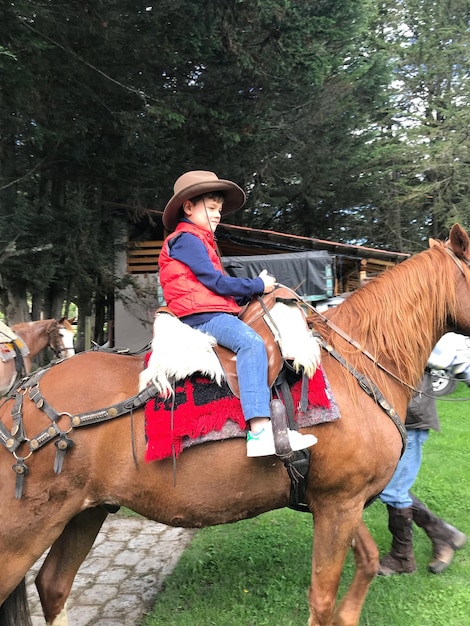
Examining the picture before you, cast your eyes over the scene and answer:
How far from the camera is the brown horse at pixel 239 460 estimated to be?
233cm

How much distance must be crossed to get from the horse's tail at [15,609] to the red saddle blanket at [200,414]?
1141 millimetres

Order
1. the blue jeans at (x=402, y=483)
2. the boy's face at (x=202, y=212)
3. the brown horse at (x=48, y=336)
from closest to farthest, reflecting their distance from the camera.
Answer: the boy's face at (x=202, y=212) → the blue jeans at (x=402, y=483) → the brown horse at (x=48, y=336)

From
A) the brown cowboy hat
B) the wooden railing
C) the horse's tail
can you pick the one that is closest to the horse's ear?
the brown cowboy hat

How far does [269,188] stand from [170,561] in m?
12.3

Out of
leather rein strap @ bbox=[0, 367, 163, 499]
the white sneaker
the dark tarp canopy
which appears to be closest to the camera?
the white sneaker

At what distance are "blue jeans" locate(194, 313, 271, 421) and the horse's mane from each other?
1.93 feet

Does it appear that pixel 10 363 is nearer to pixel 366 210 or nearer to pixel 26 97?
pixel 26 97

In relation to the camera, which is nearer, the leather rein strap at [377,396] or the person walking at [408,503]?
the leather rein strap at [377,396]

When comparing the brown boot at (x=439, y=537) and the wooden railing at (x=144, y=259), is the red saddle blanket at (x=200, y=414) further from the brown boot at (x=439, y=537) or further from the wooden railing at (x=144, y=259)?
the wooden railing at (x=144, y=259)

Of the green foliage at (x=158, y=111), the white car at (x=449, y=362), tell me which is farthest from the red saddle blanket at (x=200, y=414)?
the green foliage at (x=158, y=111)

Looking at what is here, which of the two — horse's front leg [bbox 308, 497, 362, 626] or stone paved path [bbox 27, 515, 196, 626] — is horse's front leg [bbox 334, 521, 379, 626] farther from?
stone paved path [bbox 27, 515, 196, 626]

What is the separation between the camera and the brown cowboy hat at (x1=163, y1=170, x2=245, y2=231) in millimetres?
2602

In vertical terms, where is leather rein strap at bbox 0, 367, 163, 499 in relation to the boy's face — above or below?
below

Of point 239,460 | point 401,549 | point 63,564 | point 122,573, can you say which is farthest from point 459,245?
point 122,573
